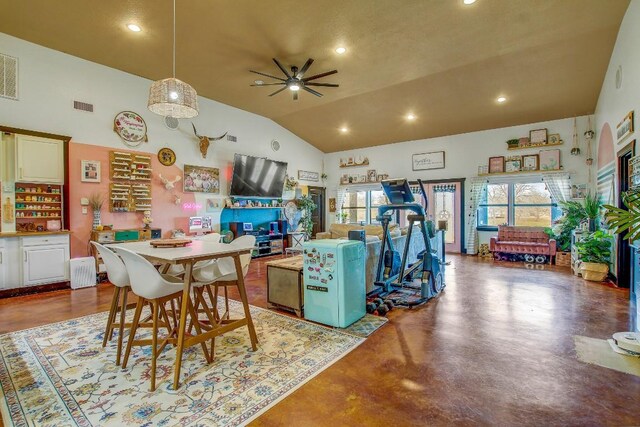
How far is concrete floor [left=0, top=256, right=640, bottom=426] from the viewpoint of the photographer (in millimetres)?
1838

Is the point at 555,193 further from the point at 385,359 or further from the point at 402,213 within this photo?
the point at 385,359

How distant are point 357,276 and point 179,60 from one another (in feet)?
16.2

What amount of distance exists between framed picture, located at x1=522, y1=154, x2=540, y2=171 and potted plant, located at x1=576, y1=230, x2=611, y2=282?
2647mm

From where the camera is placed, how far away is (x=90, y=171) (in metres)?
5.44

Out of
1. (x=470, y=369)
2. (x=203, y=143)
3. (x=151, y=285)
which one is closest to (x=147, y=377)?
(x=151, y=285)

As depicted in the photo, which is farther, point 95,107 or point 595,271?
point 95,107

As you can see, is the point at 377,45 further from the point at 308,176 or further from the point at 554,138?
the point at 308,176

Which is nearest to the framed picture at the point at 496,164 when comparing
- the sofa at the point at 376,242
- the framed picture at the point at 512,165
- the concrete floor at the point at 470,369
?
the framed picture at the point at 512,165

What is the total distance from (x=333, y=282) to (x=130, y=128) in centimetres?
535

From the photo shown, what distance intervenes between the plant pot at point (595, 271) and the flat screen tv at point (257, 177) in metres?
6.95

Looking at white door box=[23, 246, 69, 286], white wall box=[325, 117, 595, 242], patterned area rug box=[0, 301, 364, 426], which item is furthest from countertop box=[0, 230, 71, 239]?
white wall box=[325, 117, 595, 242]

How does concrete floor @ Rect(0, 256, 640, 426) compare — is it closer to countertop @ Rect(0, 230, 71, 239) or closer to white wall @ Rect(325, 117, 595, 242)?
countertop @ Rect(0, 230, 71, 239)

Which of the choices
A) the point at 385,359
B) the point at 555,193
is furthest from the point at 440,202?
the point at 385,359

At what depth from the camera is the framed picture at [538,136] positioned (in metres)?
7.26
